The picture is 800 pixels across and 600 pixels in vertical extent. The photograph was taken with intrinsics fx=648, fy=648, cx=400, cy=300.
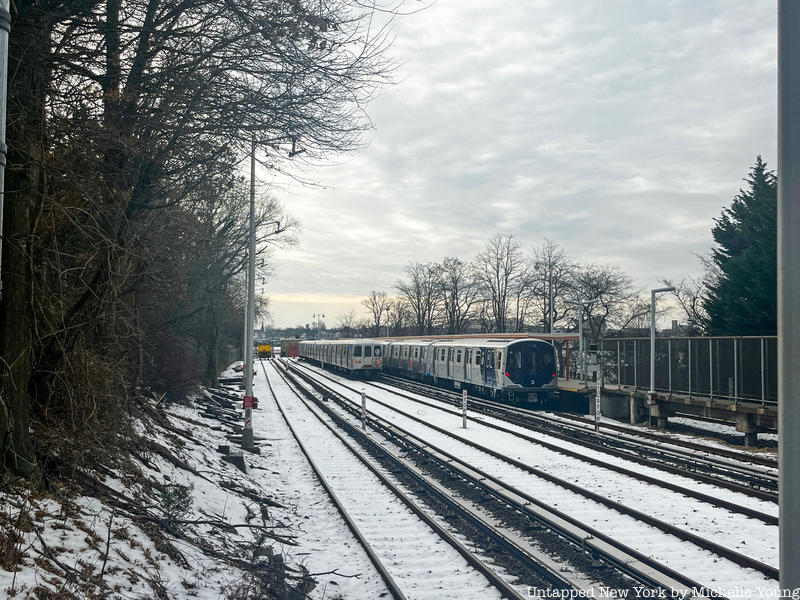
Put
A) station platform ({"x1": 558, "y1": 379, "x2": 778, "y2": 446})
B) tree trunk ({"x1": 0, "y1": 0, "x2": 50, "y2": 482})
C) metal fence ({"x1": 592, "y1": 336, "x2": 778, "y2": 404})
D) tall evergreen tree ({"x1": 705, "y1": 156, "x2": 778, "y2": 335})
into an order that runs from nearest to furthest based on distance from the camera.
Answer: tree trunk ({"x1": 0, "y1": 0, "x2": 50, "y2": 482}), station platform ({"x1": 558, "y1": 379, "x2": 778, "y2": 446}), metal fence ({"x1": 592, "y1": 336, "x2": 778, "y2": 404}), tall evergreen tree ({"x1": 705, "y1": 156, "x2": 778, "y2": 335})

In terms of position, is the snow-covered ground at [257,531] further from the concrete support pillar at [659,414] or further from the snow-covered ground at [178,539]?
the concrete support pillar at [659,414]

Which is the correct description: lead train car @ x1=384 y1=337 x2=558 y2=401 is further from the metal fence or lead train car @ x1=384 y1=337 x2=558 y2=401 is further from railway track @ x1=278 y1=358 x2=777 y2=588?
railway track @ x1=278 y1=358 x2=777 y2=588

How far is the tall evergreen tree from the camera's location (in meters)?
27.3

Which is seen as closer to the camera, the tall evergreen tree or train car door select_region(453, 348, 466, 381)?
the tall evergreen tree

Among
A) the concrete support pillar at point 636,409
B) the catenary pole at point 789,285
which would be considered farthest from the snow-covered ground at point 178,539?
the concrete support pillar at point 636,409

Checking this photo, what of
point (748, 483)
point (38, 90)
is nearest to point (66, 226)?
point (38, 90)

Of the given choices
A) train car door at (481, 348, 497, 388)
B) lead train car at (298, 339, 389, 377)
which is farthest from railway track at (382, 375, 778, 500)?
lead train car at (298, 339, 389, 377)

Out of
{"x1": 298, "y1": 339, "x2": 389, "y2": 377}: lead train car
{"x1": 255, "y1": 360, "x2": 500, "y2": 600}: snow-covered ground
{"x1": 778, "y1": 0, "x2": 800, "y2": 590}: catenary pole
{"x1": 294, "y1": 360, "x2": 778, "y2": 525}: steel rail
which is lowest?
{"x1": 255, "y1": 360, "x2": 500, "y2": 600}: snow-covered ground

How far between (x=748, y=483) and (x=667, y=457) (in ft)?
8.03

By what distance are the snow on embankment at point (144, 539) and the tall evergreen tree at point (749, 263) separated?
23846 mm

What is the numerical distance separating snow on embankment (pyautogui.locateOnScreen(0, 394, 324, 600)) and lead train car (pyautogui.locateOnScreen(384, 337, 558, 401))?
1796 centimetres

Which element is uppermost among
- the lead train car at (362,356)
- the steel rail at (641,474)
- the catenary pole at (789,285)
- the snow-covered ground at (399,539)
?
the catenary pole at (789,285)

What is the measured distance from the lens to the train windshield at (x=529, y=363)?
28.0 metres

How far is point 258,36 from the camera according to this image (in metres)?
8.45
